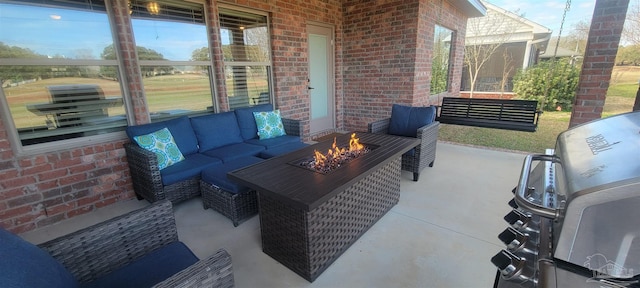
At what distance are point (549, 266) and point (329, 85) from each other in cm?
512

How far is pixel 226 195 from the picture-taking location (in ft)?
7.81

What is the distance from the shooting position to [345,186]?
5.77ft

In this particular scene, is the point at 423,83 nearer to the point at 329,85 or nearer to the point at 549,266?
the point at 329,85

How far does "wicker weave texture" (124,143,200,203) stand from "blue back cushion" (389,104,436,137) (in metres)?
2.64

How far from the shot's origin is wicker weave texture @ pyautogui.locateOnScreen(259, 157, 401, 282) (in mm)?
1723

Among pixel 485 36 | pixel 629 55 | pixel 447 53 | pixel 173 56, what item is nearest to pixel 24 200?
pixel 173 56

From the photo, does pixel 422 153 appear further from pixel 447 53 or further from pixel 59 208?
pixel 447 53

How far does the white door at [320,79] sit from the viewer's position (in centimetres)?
512

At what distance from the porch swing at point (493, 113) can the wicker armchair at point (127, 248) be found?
13.9 feet

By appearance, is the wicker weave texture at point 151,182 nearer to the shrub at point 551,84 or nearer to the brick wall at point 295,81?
the brick wall at point 295,81

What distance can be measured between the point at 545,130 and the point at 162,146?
6.68 meters

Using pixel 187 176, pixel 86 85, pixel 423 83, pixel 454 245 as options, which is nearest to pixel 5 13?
pixel 86 85

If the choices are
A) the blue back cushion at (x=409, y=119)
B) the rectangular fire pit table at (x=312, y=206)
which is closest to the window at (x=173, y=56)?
the rectangular fire pit table at (x=312, y=206)

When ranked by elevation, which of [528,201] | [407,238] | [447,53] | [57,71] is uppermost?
[447,53]
